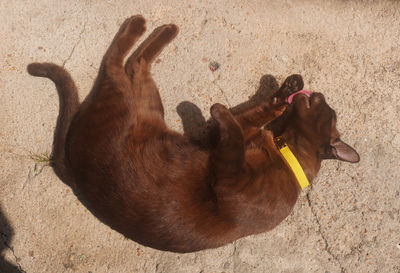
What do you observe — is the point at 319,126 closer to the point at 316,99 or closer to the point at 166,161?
the point at 316,99

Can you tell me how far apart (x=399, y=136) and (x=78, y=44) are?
2832 millimetres

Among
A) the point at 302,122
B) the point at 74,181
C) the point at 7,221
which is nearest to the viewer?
the point at 74,181

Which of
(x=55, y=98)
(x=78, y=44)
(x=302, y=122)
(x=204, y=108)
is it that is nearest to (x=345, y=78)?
(x=302, y=122)

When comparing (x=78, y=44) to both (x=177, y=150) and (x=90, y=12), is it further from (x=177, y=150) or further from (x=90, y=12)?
(x=177, y=150)

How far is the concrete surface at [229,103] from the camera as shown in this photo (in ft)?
8.39

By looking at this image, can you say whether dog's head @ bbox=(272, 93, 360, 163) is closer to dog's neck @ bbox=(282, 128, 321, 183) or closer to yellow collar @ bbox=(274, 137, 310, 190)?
dog's neck @ bbox=(282, 128, 321, 183)

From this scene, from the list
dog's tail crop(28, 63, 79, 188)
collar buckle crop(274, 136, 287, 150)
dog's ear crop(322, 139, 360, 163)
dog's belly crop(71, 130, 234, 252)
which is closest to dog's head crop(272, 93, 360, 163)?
dog's ear crop(322, 139, 360, 163)

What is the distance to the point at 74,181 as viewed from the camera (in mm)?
2064

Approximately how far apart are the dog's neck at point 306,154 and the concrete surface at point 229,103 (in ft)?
1.09

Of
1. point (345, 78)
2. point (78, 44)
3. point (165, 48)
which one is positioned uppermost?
point (78, 44)

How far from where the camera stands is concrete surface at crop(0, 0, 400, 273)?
256 centimetres

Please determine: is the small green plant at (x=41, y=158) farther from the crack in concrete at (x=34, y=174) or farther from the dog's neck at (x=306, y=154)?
the dog's neck at (x=306, y=154)

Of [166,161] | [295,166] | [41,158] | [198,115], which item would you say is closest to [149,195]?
[166,161]

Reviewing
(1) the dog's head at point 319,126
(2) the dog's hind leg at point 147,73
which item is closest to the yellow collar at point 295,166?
(1) the dog's head at point 319,126
